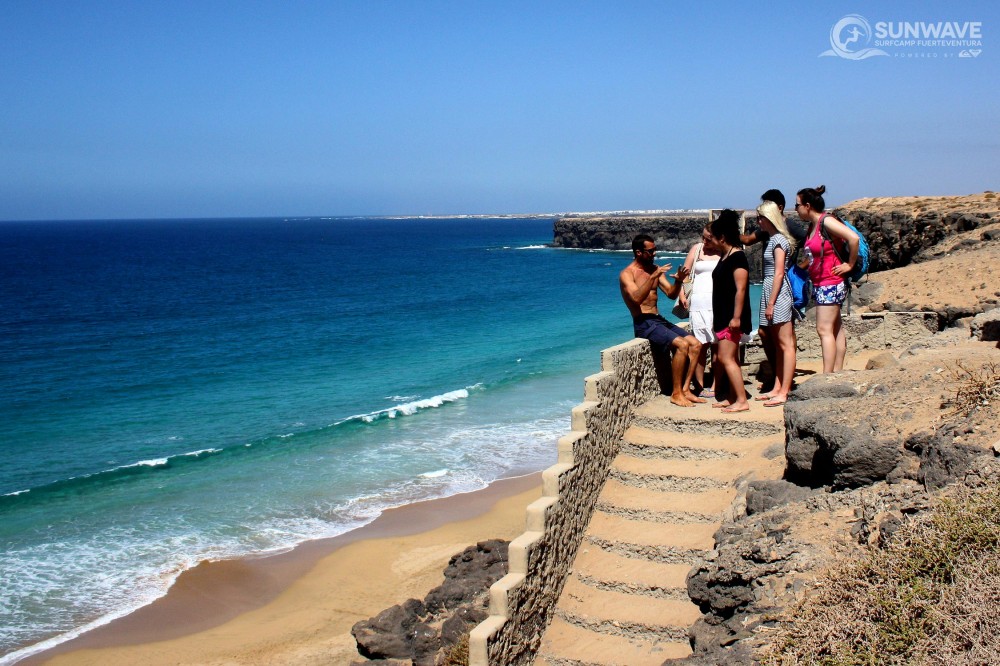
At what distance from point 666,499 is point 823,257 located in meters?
2.77

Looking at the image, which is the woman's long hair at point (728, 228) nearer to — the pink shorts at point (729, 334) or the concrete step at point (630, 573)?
the pink shorts at point (729, 334)

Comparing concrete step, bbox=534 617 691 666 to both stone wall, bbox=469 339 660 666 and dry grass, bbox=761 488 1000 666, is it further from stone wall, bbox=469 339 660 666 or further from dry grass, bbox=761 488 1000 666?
dry grass, bbox=761 488 1000 666

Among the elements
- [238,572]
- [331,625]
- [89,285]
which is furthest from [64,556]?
[89,285]

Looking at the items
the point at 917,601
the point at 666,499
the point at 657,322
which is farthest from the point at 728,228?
the point at 917,601

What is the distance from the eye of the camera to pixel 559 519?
6820 mm

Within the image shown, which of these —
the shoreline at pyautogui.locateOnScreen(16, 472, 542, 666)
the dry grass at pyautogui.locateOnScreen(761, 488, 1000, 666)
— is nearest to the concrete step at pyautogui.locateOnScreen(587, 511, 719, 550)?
the dry grass at pyautogui.locateOnScreen(761, 488, 1000, 666)

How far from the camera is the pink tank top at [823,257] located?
26.1ft

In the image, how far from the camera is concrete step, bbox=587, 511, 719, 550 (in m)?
6.75

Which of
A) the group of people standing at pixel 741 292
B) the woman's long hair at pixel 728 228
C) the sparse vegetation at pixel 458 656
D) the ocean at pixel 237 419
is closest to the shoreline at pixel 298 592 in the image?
the ocean at pixel 237 419

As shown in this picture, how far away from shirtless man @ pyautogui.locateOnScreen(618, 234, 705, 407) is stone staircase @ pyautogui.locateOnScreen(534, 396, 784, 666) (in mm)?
298

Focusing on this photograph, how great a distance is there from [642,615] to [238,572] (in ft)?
26.0

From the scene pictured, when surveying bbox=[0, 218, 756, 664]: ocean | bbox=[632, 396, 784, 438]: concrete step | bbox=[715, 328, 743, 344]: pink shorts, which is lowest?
bbox=[0, 218, 756, 664]: ocean

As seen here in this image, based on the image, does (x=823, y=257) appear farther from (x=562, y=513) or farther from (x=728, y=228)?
(x=562, y=513)

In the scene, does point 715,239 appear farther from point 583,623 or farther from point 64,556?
point 64,556
